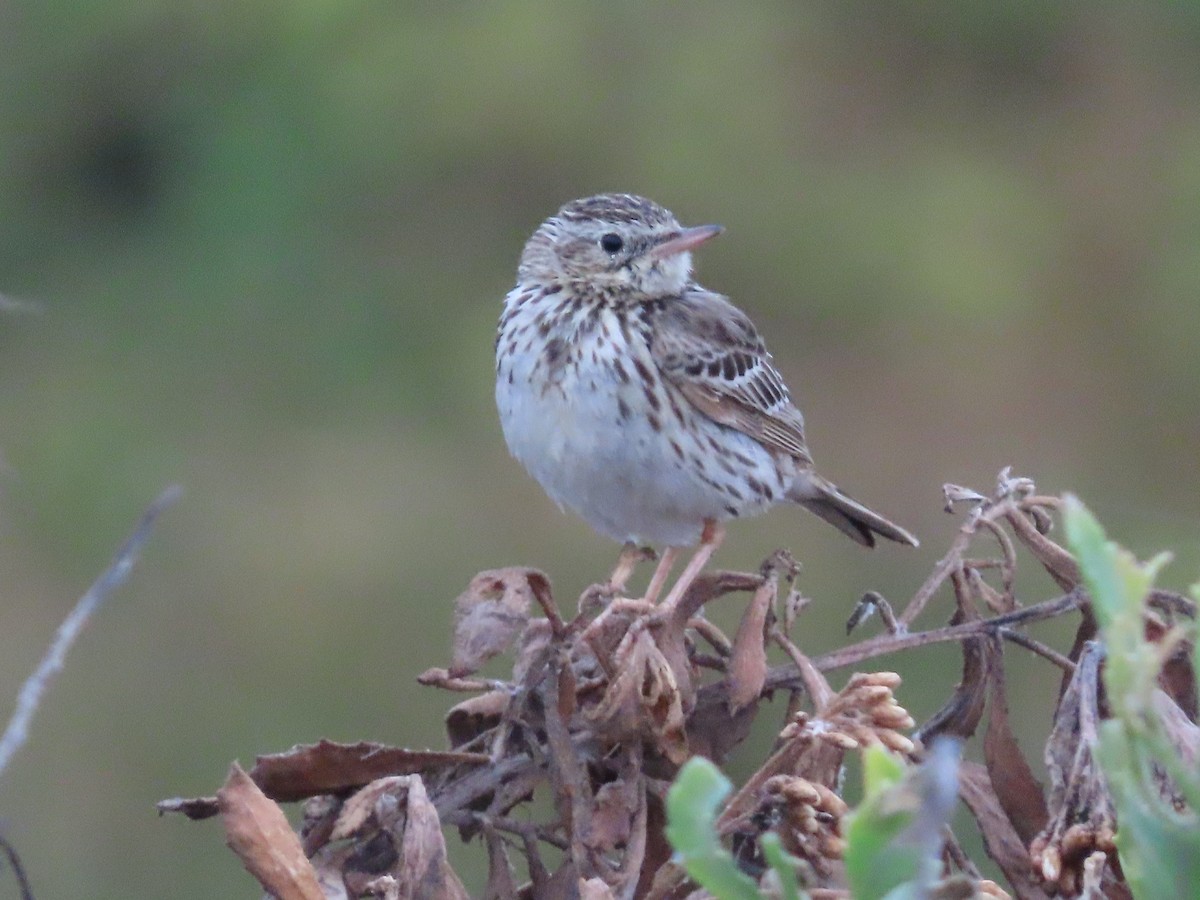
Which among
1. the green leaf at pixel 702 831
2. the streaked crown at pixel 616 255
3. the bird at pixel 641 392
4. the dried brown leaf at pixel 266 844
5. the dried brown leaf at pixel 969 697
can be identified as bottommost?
the dried brown leaf at pixel 266 844

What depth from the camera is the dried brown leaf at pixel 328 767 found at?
71.6 inches

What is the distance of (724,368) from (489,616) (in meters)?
1.72

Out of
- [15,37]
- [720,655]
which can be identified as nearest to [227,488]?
[15,37]

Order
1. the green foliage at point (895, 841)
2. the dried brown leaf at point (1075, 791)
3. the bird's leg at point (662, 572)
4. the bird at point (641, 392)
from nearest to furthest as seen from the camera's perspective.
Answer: the green foliage at point (895, 841)
the dried brown leaf at point (1075, 791)
the bird's leg at point (662, 572)
the bird at point (641, 392)

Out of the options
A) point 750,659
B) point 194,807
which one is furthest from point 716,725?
point 194,807

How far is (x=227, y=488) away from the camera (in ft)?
24.0

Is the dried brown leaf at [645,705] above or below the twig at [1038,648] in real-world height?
below

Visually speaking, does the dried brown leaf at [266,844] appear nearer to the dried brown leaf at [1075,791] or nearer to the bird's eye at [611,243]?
the dried brown leaf at [1075,791]

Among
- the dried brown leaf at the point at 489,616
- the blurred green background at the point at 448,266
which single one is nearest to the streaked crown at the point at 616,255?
the dried brown leaf at the point at 489,616

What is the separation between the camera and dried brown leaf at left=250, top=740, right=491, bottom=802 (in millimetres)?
1818

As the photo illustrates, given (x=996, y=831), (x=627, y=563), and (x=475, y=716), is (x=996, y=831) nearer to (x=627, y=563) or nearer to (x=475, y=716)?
(x=475, y=716)

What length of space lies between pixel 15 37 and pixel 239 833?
257 inches

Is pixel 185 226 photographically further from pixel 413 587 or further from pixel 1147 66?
pixel 1147 66

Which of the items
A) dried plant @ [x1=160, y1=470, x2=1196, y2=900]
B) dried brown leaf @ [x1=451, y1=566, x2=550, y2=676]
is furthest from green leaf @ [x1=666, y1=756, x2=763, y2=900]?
dried brown leaf @ [x1=451, y1=566, x2=550, y2=676]
